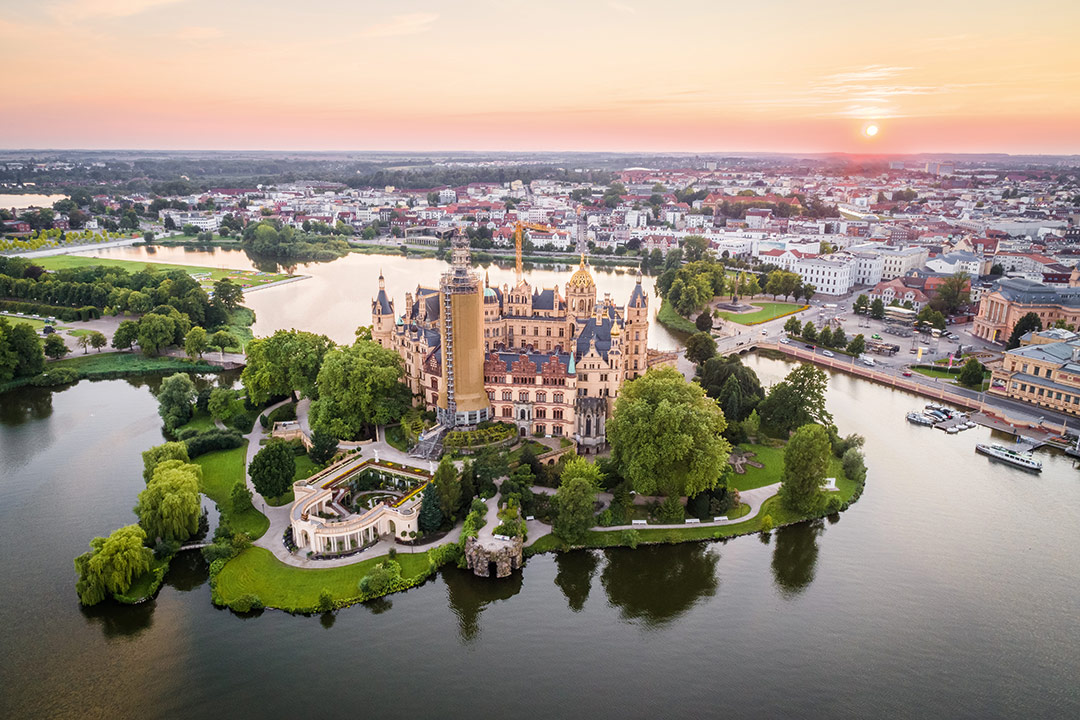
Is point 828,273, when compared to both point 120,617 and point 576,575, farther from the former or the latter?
point 120,617

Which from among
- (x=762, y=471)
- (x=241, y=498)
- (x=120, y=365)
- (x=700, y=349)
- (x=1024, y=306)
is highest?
(x=1024, y=306)

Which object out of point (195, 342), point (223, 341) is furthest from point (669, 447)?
point (223, 341)

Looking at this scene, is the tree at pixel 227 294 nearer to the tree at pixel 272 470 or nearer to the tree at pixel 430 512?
the tree at pixel 272 470

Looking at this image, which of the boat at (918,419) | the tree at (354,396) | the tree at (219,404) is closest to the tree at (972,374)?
the boat at (918,419)

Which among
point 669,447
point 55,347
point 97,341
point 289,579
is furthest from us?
point 97,341

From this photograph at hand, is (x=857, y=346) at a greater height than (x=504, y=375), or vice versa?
(x=504, y=375)

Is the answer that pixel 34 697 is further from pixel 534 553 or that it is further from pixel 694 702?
pixel 694 702

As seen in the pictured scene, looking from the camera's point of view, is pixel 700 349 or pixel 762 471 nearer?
pixel 762 471
